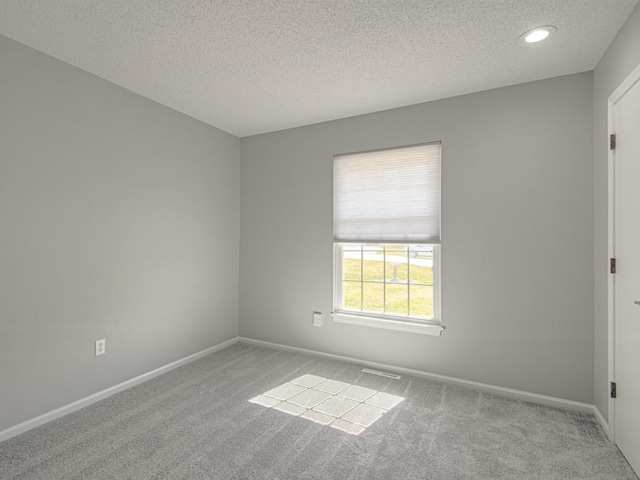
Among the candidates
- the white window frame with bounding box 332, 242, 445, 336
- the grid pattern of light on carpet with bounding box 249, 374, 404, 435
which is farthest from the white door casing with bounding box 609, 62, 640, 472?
the grid pattern of light on carpet with bounding box 249, 374, 404, 435

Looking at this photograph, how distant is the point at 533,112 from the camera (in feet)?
9.30

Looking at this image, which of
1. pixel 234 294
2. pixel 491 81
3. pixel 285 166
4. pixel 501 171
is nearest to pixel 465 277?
pixel 501 171

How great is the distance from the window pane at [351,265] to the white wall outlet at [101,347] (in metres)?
2.28

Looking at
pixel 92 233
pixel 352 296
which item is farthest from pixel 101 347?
pixel 352 296

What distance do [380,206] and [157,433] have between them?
2.64m

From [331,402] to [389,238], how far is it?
5.26 ft

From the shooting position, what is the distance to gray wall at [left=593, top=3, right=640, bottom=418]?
2.22 meters

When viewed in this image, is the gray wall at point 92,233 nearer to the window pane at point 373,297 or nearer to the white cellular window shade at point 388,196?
the white cellular window shade at point 388,196

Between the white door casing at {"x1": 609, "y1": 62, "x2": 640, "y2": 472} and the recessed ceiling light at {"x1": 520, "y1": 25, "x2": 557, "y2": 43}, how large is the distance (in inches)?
21.1

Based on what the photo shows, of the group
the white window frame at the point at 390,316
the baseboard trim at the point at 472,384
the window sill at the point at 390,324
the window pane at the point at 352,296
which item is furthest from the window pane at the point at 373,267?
the baseboard trim at the point at 472,384

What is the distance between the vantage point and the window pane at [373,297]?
3.56m

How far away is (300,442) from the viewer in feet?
7.41

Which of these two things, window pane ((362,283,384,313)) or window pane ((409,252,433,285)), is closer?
window pane ((409,252,433,285))

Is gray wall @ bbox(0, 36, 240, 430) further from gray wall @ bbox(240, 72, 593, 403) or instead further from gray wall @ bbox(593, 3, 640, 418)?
gray wall @ bbox(593, 3, 640, 418)
